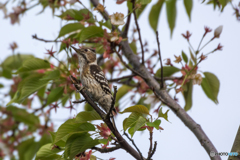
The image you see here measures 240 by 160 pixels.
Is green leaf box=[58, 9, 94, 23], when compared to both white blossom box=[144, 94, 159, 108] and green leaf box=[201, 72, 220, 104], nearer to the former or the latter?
white blossom box=[144, 94, 159, 108]

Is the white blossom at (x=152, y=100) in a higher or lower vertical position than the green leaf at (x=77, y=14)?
lower

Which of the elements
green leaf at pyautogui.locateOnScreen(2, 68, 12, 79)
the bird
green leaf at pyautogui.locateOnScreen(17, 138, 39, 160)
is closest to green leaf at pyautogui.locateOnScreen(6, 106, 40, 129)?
green leaf at pyautogui.locateOnScreen(17, 138, 39, 160)

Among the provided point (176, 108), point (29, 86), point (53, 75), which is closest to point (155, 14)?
point (176, 108)

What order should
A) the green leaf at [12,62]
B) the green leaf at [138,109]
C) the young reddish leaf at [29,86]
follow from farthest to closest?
1. the green leaf at [12,62]
2. the young reddish leaf at [29,86]
3. the green leaf at [138,109]

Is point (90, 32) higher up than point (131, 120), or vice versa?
point (90, 32)

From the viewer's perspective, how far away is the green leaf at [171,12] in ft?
15.2

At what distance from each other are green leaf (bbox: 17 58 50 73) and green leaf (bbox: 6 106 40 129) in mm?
1574

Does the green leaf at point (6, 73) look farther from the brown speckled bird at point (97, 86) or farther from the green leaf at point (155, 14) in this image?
the green leaf at point (155, 14)

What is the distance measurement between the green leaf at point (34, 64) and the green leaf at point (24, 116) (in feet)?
5.16

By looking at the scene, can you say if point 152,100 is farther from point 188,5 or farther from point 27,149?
point 27,149

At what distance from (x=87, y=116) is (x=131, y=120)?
1.44 feet

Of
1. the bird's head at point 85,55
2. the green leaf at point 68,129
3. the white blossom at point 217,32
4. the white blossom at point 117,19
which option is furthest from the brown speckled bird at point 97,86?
the white blossom at point 217,32

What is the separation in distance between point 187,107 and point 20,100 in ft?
7.80

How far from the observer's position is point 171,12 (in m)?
4.69
